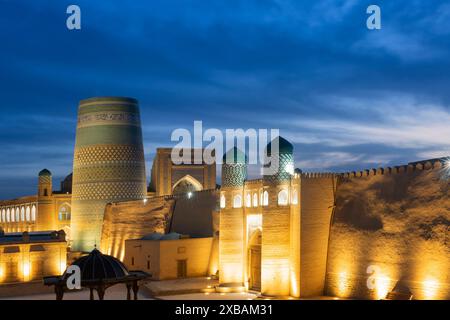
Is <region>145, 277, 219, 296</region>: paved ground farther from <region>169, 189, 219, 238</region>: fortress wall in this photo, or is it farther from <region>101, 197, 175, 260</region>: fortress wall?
<region>101, 197, 175, 260</region>: fortress wall

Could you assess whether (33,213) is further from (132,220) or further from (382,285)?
(382,285)

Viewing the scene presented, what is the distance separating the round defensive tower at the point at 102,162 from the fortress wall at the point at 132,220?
1.32ft

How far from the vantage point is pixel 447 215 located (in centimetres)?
1171

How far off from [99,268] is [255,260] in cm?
690

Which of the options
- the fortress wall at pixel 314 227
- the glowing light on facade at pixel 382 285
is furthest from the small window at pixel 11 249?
the glowing light on facade at pixel 382 285

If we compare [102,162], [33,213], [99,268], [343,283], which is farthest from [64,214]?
[99,268]

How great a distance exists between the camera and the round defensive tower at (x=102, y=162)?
77.5 ft

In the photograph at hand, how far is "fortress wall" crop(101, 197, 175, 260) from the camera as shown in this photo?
74.8 ft

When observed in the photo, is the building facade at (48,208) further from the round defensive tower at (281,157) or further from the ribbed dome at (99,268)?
the ribbed dome at (99,268)

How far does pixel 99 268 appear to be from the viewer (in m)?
10.1

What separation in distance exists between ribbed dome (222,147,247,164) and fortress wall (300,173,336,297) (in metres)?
2.99

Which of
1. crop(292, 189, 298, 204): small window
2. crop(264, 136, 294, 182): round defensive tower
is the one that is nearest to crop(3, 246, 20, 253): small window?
crop(264, 136, 294, 182): round defensive tower
